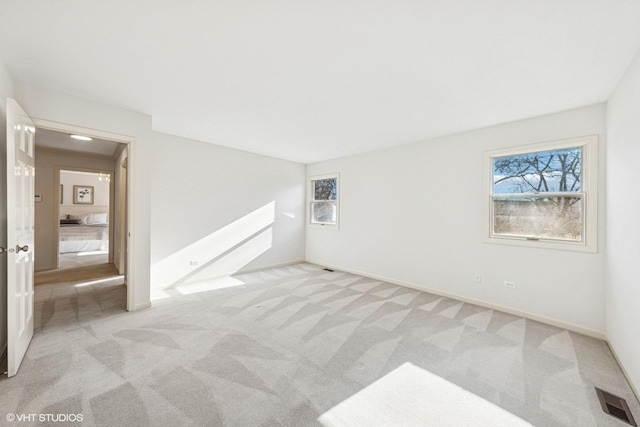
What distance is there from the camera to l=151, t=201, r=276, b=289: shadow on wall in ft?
13.8

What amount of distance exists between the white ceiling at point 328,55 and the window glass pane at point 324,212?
9.26 feet

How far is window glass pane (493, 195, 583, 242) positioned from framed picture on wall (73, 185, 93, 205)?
1203cm

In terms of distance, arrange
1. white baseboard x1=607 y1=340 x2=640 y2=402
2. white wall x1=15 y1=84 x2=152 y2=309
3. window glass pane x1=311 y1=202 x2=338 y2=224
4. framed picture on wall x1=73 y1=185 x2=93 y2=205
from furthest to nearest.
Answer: framed picture on wall x1=73 y1=185 x2=93 y2=205 → window glass pane x1=311 y1=202 x2=338 y2=224 → white wall x1=15 y1=84 x2=152 y2=309 → white baseboard x1=607 y1=340 x2=640 y2=402

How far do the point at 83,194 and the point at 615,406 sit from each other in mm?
12835

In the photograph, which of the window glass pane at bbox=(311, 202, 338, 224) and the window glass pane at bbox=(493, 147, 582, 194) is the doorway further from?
the window glass pane at bbox=(493, 147, 582, 194)

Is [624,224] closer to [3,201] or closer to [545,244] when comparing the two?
[545,244]

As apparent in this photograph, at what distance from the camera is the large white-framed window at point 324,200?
5758 millimetres

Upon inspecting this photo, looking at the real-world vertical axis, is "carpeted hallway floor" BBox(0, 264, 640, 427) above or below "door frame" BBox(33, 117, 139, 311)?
below

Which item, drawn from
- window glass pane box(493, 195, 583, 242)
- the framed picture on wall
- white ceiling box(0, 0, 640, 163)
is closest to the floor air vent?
window glass pane box(493, 195, 583, 242)

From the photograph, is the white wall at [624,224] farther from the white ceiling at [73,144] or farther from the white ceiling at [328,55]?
the white ceiling at [73,144]

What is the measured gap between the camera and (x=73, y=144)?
16.3 ft

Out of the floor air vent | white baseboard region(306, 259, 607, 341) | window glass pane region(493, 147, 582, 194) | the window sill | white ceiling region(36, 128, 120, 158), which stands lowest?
the floor air vent

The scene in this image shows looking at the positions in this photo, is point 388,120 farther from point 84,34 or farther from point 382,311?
point 84,34

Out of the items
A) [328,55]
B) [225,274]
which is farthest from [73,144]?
[328,55]
